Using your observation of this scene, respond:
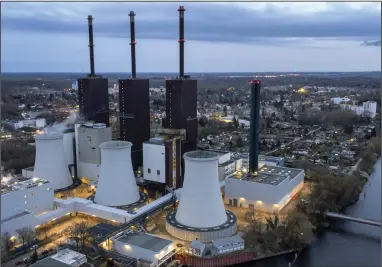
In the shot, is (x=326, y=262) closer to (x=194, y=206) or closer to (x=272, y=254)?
(x=272, y=254)

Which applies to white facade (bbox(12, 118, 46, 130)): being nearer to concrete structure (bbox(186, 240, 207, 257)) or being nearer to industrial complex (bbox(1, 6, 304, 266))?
industrial complex (bbox(1, 6, 304, 266))

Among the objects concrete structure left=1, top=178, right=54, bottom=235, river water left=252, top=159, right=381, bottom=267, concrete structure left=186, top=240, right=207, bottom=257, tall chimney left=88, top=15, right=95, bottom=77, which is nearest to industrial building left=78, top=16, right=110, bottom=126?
tall chimney left=88, top=15, right=95, bottom=77

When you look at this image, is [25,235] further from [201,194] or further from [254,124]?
[254,124]

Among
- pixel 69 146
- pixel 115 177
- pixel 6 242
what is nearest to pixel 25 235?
pixel 6 242

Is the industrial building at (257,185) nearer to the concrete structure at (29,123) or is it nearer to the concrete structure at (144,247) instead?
the concrete structure at (144,247)

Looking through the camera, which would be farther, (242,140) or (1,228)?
(242,140)

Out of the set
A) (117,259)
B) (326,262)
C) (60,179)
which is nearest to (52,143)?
(60,179)


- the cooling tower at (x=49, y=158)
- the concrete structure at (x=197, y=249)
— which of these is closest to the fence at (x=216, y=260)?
the concrete structure at (x=197, y=249)
